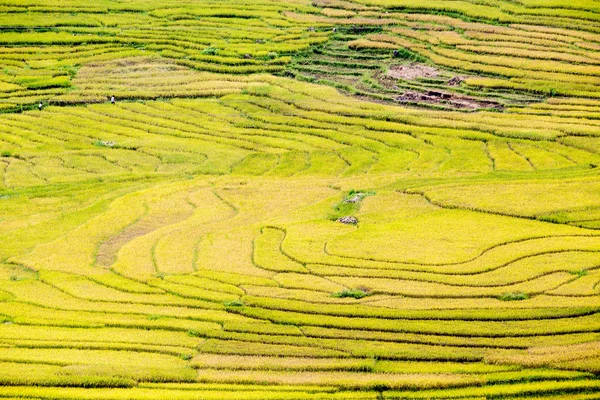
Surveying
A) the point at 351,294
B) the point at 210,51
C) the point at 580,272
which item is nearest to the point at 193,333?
the point at 351,294

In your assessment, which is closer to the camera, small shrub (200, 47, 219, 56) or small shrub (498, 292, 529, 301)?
small shrub (498, 292, 529, 301)

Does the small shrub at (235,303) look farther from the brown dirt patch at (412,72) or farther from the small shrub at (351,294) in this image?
the brown dirt patch at (412,72)

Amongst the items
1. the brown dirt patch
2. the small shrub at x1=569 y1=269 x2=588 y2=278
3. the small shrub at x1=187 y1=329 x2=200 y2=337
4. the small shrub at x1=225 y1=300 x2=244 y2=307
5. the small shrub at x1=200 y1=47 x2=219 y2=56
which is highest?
the small shrub at x1=187 y1=329 x2=200 y2=337

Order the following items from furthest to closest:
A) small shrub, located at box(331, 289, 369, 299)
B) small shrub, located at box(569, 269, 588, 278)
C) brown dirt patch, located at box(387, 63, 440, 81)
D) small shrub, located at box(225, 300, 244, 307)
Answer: brown dirt patch, located at box(387, 63, 440, 81)
small shrub, located at box(569, 269, 588, 278)
small shrub, located at box(331, 289, 369, 299)
small shrub, located at box(225, 300, 244, 307)

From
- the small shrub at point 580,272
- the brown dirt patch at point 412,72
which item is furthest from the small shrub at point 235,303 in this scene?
the brown dirt patch at point 412,72

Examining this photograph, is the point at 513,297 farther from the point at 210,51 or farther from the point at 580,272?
the point at 210,51

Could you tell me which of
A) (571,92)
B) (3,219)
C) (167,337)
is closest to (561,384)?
(167,337)

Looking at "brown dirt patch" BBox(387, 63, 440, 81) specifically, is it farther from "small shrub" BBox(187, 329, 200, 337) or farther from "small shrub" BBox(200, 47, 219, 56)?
"small shrub" BBox(187, 329, 200, 337)

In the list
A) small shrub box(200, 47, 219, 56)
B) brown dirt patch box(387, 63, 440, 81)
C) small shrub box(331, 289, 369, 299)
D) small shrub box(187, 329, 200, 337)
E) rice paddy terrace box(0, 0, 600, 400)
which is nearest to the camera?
rice paddy terrace box(0, 0, 600, 400)

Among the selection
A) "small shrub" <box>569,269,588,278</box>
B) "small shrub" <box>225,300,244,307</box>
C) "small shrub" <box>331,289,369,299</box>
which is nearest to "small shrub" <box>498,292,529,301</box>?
"small shrub" <box>569,269,588,278</box>
